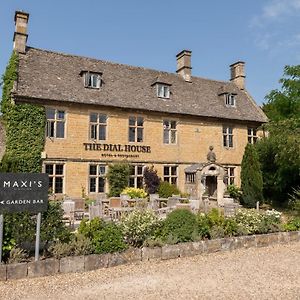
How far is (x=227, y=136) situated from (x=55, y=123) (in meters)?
12.6

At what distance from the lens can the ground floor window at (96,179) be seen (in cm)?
1989

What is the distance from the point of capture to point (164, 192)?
20.5 m

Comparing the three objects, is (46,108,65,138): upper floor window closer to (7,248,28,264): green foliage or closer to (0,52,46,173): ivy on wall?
(0,52,46,173): ivy on wall

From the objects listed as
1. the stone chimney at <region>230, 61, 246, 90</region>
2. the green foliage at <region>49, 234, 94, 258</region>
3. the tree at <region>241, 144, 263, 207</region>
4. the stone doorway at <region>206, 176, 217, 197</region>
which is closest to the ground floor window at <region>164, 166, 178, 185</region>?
the stone doorway at <region>206, 176, 217, 197</region>

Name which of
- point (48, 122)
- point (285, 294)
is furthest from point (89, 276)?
point (48, 122)

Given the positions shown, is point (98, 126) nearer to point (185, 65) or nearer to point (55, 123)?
point (55, 123)

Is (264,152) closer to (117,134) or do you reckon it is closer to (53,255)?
(117,134)

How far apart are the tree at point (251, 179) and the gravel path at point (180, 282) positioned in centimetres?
1234

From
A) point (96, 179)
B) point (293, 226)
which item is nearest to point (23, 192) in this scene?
point (293, 226)

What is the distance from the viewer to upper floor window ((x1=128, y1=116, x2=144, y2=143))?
837 inches

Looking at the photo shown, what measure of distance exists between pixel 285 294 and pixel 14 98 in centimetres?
1636

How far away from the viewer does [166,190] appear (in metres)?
20.5

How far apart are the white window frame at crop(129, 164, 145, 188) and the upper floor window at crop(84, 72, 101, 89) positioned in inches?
225

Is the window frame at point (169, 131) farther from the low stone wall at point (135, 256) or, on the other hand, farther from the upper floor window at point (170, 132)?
the low stone wall at point (135, 256)
